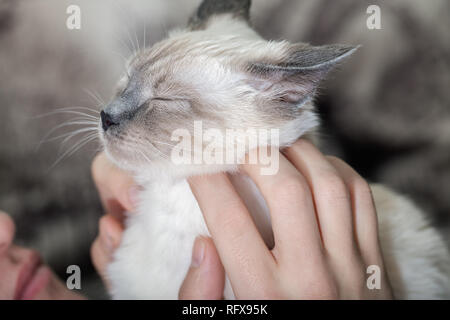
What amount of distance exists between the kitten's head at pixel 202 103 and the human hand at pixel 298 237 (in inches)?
2.7

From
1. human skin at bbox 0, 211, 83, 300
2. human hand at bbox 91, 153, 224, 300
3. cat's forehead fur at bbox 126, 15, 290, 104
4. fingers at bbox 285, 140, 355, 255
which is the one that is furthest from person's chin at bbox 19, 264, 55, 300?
fingers at bbox 285, 140, 355, 255

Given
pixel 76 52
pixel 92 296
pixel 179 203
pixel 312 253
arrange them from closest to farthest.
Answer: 1. pixel 312 253
2. pixel 179 203
3. pixel 76 52
4. pixel 92 296

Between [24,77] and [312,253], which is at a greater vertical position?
[24,77]

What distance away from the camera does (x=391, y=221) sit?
0.68 meters

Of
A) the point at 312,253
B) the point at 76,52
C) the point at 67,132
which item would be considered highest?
the point at 76,52

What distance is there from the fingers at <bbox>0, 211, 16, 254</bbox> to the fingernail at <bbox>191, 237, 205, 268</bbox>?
1.12 ft

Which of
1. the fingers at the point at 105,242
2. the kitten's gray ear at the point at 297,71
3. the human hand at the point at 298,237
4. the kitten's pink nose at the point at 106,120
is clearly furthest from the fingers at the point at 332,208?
the fingers at the point at 105,242

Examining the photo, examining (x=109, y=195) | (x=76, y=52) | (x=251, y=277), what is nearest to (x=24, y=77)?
(x=76, y=52)

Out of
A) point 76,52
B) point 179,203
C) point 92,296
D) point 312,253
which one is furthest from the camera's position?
point 92,296

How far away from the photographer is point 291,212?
0.52m

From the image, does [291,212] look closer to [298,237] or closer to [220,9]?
[298,237]

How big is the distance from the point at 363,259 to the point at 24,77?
0.71m

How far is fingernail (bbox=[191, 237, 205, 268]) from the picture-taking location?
562mm
